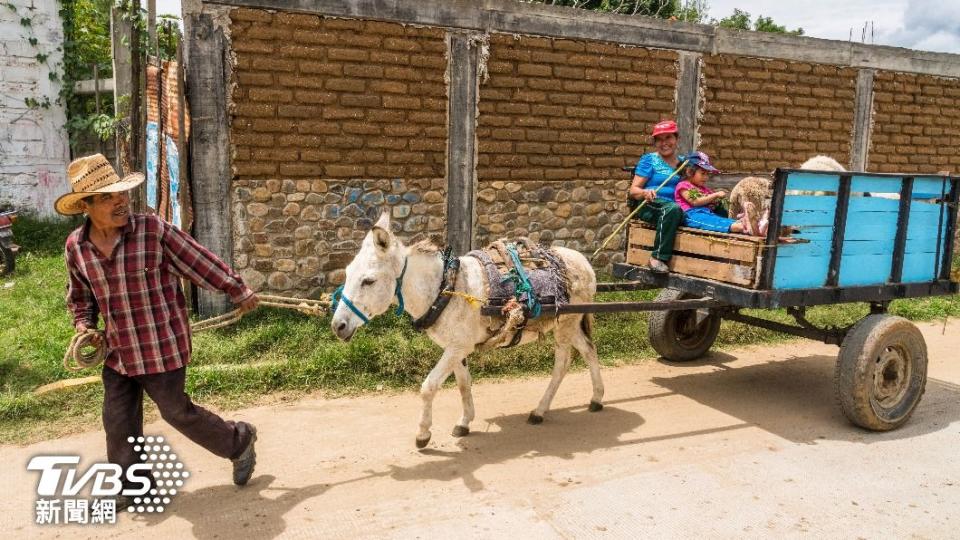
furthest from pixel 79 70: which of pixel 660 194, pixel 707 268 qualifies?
pixel 707 268

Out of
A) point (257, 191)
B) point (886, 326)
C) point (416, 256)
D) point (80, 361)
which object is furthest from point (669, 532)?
point (257, 191)

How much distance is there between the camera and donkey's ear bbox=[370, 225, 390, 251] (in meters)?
4.31

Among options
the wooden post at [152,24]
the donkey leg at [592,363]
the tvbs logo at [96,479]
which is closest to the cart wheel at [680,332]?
the donkey leg at [592,363]

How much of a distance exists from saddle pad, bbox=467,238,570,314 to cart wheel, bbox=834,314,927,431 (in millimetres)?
2047

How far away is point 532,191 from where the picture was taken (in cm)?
862

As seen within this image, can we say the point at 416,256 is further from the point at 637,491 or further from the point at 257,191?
the point at 257,191

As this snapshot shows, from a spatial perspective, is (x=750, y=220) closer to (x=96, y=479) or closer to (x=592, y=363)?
(x=592, y=363)

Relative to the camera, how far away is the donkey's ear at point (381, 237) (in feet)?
14.1

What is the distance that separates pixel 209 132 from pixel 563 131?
3904 millimetres

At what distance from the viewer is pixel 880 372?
5.40 metres

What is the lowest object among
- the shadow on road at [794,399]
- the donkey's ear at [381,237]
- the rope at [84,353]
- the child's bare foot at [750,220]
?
the shadow on road at [794,399]

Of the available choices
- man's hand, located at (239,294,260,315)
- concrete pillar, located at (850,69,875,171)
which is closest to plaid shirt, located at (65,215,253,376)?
man's hand, located at (239,294,260,315)

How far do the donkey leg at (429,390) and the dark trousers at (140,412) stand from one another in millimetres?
1236

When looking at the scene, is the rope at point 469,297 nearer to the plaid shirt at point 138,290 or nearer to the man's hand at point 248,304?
the man's hand at point 248,304
